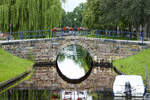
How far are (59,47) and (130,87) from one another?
2058cm

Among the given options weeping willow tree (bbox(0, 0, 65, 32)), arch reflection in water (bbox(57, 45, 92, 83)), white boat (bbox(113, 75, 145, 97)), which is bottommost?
arch reflection in water (bbox(57, 45, 92, 83))

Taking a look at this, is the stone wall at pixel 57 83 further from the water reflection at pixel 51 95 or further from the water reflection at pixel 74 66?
the water reflection at pixel 74 66

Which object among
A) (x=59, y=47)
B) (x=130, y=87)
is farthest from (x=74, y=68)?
(x=130, y=87)

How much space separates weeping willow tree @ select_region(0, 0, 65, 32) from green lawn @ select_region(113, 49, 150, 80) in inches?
360

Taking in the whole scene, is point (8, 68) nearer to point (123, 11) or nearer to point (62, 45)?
point (62, 45)

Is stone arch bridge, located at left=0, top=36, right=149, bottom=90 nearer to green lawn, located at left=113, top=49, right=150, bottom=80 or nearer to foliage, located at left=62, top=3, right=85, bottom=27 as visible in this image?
green lawn, located at left=113, top=49, right=150, bottom=80

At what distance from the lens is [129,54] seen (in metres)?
37.8

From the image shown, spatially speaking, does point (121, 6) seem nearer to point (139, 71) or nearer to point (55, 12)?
point (55, 12)

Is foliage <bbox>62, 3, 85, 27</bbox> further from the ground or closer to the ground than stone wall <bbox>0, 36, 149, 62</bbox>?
further from the ground

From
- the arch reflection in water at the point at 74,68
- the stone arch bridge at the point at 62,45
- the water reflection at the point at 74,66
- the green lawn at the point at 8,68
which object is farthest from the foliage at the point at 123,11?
the green lawn at the point at 8,68

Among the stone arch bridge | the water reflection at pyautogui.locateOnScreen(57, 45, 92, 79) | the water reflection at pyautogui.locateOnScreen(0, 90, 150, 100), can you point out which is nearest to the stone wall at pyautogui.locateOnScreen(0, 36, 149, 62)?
the stone arch bridge

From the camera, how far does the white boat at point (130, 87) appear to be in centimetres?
1952

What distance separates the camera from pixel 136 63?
3247cm

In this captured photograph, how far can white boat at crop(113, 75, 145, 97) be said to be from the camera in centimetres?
1952
